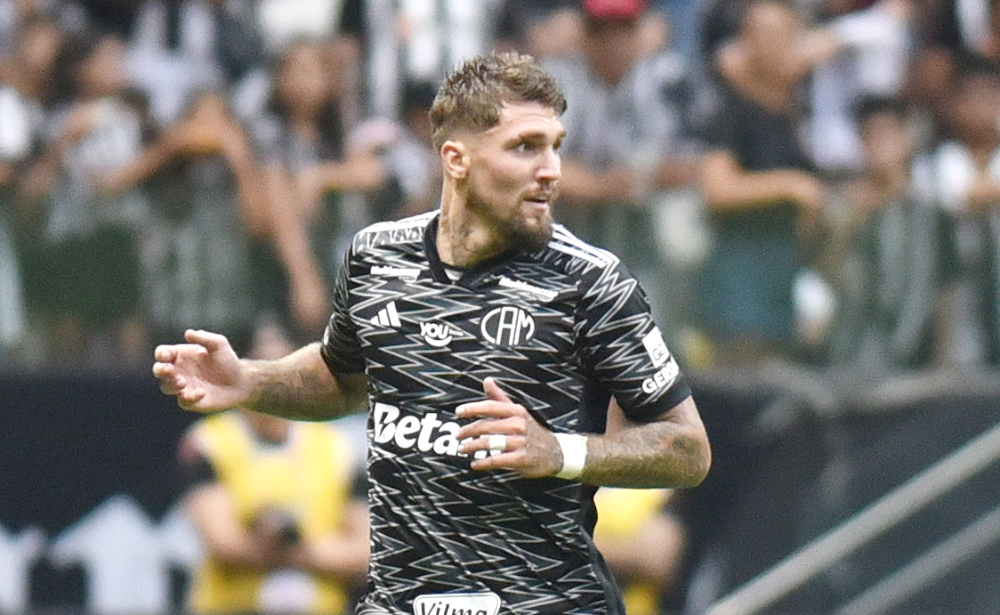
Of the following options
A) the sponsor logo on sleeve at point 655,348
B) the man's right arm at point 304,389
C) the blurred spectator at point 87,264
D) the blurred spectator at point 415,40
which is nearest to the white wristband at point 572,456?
the sponsor logo on sleeve at point 655,348

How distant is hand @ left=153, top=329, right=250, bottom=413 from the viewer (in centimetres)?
499

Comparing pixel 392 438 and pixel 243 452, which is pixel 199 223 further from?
pixel 392 438

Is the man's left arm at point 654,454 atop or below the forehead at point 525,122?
below

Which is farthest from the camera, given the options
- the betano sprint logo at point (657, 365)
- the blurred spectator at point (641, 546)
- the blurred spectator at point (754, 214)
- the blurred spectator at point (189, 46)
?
the blurred spectator at point (189, 46)

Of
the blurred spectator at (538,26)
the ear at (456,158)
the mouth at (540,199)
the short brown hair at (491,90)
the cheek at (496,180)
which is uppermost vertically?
the blurred spectator at (538,26)

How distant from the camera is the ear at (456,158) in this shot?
492cm

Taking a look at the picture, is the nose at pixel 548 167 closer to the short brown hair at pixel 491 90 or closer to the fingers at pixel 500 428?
the short brown hair at pixel 491 90

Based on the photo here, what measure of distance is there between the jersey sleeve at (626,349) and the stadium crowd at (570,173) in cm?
391

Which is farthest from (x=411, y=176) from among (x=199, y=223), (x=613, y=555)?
(x=613, y=555)

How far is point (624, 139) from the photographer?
9.25 meters

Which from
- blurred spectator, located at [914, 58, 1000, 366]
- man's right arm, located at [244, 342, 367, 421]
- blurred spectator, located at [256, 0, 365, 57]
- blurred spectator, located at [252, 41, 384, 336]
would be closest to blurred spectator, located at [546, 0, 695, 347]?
blurred spectator, located at [252, 41, 384, 336]

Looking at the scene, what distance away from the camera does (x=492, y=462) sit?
4340mm

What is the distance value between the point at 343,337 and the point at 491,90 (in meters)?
0.84

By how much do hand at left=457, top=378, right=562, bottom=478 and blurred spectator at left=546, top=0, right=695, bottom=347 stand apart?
429cm
